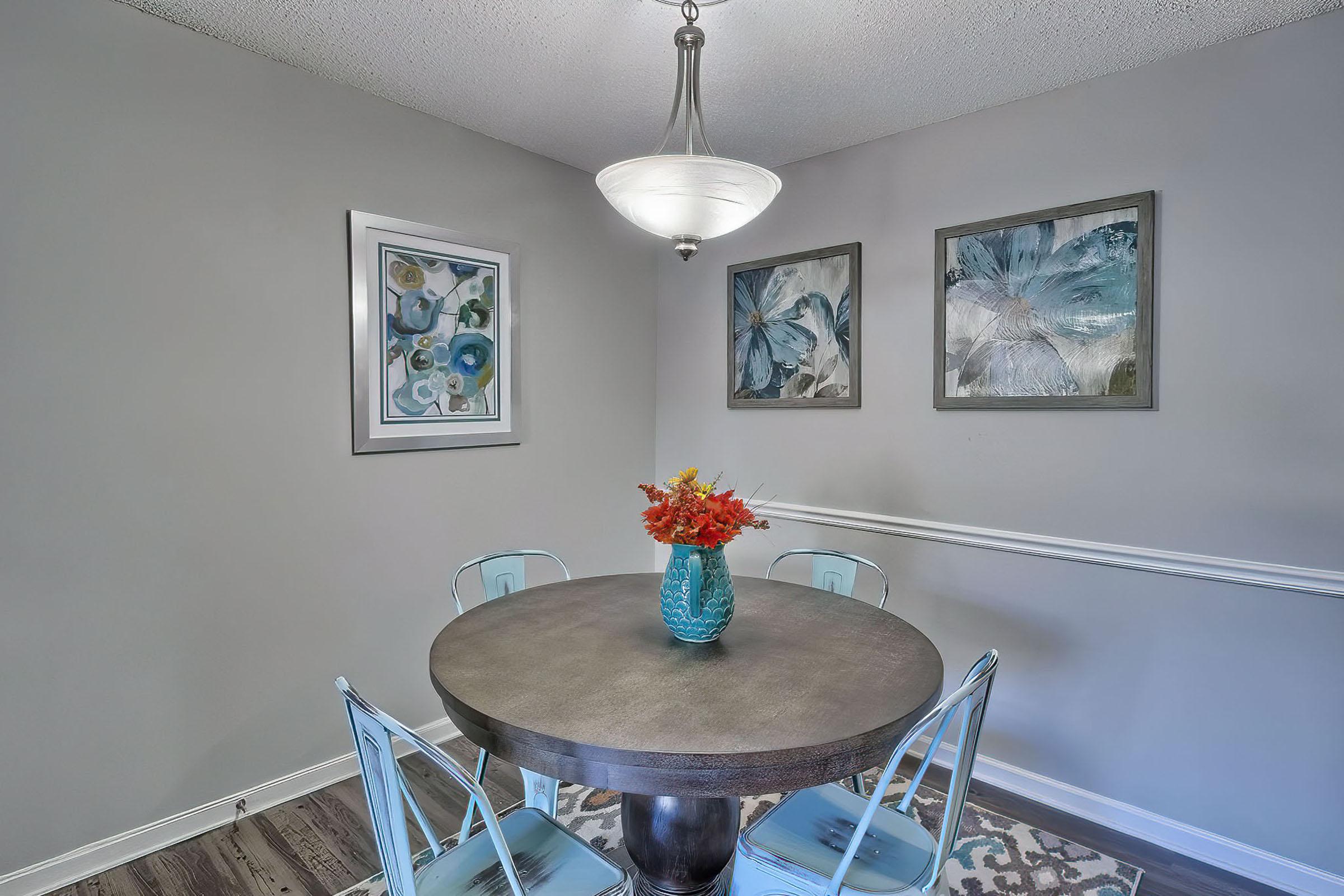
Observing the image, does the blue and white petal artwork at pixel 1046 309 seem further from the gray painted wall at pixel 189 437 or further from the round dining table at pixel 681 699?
the gray painted wall at pixel 189 437

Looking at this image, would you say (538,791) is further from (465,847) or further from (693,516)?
(693,516)

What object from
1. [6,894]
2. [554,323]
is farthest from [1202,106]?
[6,894]

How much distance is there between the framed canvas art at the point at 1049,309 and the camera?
2242 millimetres

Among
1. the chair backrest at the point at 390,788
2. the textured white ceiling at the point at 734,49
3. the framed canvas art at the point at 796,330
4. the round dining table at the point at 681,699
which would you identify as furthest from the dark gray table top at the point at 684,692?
the textured white ceiling at the point at 734,49

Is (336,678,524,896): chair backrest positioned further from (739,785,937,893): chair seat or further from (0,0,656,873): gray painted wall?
(0,0,656,873): gray painted wall

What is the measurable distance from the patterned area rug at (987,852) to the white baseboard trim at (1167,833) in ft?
0.70

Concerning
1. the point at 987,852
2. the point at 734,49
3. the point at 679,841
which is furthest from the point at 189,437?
the point at 987,852

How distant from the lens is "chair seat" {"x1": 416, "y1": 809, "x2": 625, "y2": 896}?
133 cm

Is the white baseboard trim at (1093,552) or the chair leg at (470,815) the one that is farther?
the white baseboard trim at (1093,552)

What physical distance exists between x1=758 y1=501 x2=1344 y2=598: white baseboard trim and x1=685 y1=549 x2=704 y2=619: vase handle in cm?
146

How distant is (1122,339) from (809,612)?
141 cm

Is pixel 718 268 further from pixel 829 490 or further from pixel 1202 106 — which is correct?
pixel 1202 106

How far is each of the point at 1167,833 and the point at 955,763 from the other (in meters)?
1.44

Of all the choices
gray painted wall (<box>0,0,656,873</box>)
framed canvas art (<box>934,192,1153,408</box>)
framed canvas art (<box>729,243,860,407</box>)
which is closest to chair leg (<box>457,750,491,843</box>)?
gray painted wall (<box>0,0,656,873</box>)
